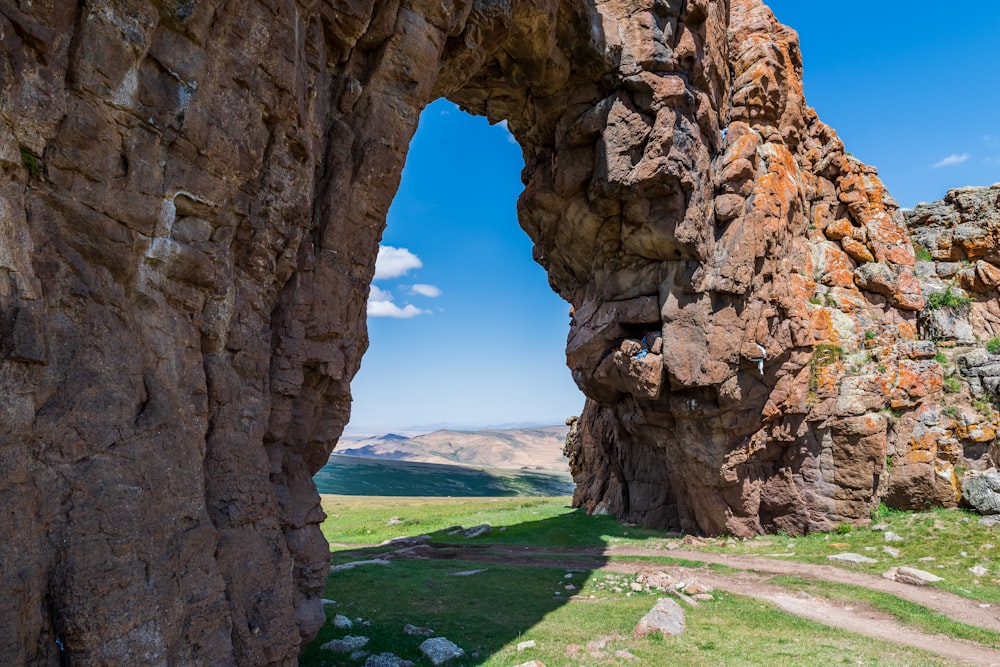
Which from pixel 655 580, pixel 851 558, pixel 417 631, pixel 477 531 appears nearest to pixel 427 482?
pixel 477 531

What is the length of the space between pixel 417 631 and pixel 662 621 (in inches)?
307

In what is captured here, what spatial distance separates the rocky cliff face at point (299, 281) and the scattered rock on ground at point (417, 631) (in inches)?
143

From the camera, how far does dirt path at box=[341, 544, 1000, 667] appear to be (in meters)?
17.4

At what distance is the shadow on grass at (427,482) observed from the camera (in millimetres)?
152500

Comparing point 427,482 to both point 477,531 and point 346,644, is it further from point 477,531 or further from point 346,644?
point 346,644

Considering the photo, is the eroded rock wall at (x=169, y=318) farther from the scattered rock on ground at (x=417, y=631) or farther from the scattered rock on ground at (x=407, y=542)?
the scattered rock on ground at (x=407, y=542)

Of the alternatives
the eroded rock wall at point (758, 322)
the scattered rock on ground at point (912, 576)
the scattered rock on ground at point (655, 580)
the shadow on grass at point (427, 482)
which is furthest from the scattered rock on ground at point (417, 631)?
the shadow on grass at point (427, 482)

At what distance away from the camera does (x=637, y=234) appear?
35281 millimetres

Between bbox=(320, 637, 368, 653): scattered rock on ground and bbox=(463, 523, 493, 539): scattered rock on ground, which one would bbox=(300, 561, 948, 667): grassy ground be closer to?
bbox=(320, 637, 368, 653): scattered rock on ground

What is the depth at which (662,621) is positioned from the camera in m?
17.8

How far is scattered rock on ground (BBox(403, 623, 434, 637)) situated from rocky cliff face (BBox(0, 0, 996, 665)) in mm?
3635

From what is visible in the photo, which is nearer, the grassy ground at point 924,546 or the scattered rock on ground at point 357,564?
the grassy ground at point 924,546

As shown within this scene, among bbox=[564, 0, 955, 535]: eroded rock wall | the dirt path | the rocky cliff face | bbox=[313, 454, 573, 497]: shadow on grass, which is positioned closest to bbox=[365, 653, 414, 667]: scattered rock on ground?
the rocky cliff face

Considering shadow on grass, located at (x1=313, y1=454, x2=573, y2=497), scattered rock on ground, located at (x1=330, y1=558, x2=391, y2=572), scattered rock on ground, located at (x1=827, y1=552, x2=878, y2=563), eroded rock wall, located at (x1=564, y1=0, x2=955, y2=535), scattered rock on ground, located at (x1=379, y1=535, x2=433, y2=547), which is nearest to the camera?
scattered rock on ground, located at (x1=330, y1=558, x2=391, y2=572)
